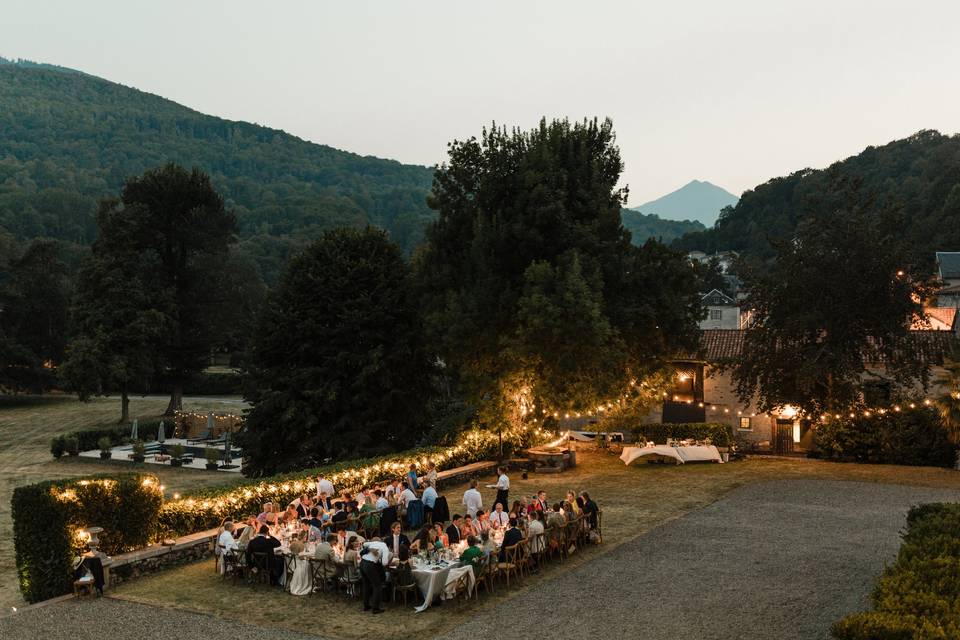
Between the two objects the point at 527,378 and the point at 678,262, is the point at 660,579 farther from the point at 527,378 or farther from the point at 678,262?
the point at 678,262

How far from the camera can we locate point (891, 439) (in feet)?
107

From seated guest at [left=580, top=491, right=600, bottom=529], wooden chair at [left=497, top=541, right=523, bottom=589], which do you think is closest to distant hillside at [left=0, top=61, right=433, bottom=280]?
seated guest at [left=580, top=491, right=600, bottom=529]

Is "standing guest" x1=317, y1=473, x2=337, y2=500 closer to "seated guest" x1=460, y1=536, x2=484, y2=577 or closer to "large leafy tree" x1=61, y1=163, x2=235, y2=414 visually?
"seated guest" x1=460, y1=536, x2=484, y2=577

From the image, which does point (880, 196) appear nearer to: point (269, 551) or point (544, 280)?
point (544, 280)

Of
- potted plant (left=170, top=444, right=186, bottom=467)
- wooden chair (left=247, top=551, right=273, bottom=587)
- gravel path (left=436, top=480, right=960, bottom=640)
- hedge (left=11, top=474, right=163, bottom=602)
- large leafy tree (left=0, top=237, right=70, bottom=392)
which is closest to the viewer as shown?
gravel path (left=436, top=480, right=960, bottom=640)

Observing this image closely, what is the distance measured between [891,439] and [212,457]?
105ft

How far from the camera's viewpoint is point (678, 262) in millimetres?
33781

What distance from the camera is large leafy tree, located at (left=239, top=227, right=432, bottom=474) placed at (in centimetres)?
3291

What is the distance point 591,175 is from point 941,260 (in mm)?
61208

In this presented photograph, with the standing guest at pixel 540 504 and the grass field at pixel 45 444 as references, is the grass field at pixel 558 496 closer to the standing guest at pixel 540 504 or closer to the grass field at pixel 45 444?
the standing guest at pixel 540 504

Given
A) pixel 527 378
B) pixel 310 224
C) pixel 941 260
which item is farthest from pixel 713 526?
pixel 310 224

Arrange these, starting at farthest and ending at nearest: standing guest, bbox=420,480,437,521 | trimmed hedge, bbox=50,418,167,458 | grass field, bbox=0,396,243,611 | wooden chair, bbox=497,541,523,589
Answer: trimmed hedge, bbox=50,418,167,458 < grass field, bbox=0,396,243,611 < standing guest, bbox=420,480,437,521 < wooden chair, bbox=497,541,523,589

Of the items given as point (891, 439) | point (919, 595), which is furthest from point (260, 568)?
point (891, 439)

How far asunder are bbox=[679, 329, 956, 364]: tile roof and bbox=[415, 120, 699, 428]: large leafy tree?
5259 mm
